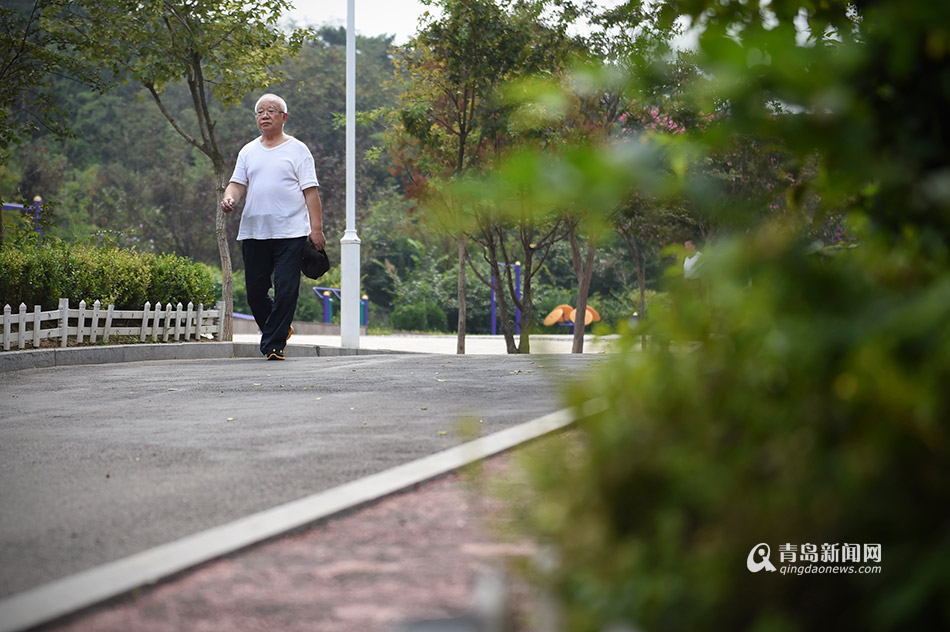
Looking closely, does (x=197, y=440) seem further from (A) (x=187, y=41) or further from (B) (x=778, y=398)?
(A) (x=187, y=41)

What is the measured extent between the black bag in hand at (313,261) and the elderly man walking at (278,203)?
52 millimetres

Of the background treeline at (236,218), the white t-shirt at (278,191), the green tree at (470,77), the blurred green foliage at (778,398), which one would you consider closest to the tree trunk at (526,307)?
the green tree at (470,77)

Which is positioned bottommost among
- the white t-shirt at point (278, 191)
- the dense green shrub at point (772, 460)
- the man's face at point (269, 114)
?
the dense green shrub at point (772, 460)

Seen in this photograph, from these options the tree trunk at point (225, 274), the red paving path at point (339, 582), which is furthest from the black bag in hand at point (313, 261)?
the red paving path at point (339, 582)

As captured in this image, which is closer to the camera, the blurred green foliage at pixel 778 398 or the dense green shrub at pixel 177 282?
the blurred green foliage at pixel 778 398

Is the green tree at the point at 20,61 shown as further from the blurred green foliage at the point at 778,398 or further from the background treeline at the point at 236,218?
the background treeline at the point at 236,218

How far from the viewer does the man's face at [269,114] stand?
10914 mm

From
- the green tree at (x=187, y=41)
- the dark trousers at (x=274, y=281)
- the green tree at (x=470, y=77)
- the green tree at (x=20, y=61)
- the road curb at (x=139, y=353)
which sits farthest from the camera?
the green tree at (x=470, y=77)

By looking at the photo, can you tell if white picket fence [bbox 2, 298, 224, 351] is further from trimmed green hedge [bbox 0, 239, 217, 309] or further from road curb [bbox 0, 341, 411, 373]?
road curb [bbox 0, 341, 411, 373]

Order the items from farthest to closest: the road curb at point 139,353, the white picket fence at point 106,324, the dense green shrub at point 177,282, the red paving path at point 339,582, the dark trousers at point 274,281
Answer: the dense green shrub at point 177,282 → the white picket fence at point 106,324 → the road curb at point 139,353 → the dark trousers at point 274,281 → the red paving path at point 339,582

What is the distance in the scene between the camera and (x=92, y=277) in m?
14.1

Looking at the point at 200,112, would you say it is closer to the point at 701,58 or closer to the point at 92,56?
the point at 92,56

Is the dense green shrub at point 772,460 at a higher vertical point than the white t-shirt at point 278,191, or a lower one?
lower

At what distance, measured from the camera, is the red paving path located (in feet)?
7.72
